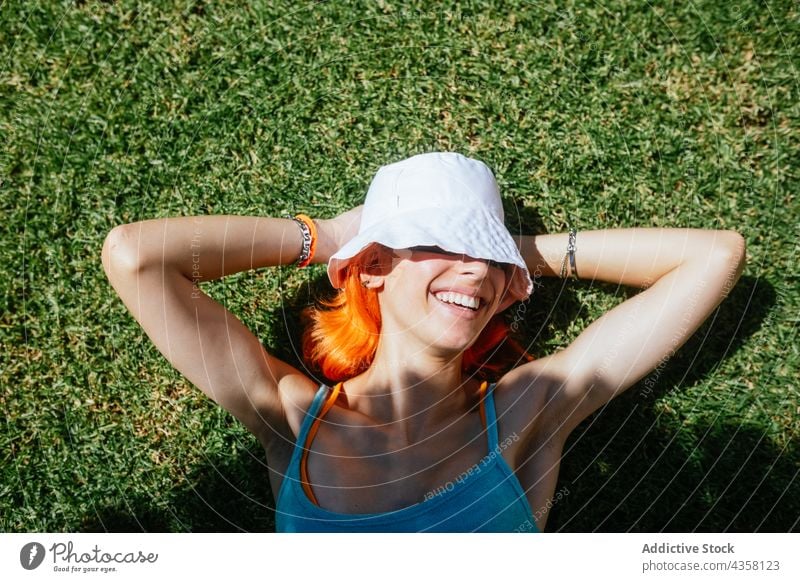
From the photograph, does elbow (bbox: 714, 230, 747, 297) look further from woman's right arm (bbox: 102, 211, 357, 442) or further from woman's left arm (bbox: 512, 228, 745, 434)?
woman's right arm (bbox: 102, 211, 357, 442)

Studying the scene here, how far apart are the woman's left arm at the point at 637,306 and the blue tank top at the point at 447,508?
9.4 inches

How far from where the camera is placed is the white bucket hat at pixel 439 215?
199 cm

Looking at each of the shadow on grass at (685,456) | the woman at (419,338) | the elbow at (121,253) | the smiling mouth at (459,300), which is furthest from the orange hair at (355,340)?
the elbow at (121,253)

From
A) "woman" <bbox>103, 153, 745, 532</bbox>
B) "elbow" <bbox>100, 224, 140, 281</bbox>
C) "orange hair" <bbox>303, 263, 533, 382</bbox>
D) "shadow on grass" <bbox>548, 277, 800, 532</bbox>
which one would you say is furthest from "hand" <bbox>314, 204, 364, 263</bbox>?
"shadow on grass" <bbox>548, 277, 800, 532</bbox>

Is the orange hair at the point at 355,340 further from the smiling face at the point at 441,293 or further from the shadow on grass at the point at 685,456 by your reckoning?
the shadow on grass at the point at 685,456

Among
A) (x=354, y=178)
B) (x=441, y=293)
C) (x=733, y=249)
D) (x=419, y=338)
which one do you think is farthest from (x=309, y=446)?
(x=733, y=249)

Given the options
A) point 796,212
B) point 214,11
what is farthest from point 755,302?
point 214,11

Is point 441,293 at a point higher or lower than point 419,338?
higher

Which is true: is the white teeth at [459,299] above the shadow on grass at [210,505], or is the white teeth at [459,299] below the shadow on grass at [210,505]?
above

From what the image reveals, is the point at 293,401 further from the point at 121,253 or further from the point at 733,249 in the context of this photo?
the point at 733,249

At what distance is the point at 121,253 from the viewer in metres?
2.00

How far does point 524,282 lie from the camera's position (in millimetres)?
2139

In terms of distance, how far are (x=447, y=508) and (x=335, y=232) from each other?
84 cm

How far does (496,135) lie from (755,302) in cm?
97
